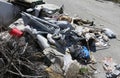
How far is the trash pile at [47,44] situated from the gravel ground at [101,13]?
1.20ft

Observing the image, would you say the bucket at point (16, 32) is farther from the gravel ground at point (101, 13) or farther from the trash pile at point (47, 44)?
the gravel ground at point (101, 13)

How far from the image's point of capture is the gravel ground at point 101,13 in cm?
1090

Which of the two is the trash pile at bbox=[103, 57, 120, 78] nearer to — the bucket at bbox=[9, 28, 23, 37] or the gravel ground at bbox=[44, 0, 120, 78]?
the gravel ground at bbox=[44, 0, 120, 78]

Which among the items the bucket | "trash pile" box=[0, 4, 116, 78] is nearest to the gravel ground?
"trash pile" box=[0, 4, 116, 78]

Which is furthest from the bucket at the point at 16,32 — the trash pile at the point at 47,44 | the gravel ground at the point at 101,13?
the gravel ground at the point at 101,13

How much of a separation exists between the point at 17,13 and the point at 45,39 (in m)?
1.98

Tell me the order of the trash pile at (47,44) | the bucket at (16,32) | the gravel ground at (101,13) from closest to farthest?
1. the trash pile at (47,44)
2. the bucket at (16,32)
3. the gravel ground at (101,13)

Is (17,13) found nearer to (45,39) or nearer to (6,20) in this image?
(6,20)

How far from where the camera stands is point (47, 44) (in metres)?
9.32

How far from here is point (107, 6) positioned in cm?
1498

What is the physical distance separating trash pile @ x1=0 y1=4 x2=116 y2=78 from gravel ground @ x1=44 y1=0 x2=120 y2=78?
0.37 meters

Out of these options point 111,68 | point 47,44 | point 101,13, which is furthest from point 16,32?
point 101,13

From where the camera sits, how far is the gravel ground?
429 inches

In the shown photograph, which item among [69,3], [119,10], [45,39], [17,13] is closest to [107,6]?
[119,10]
